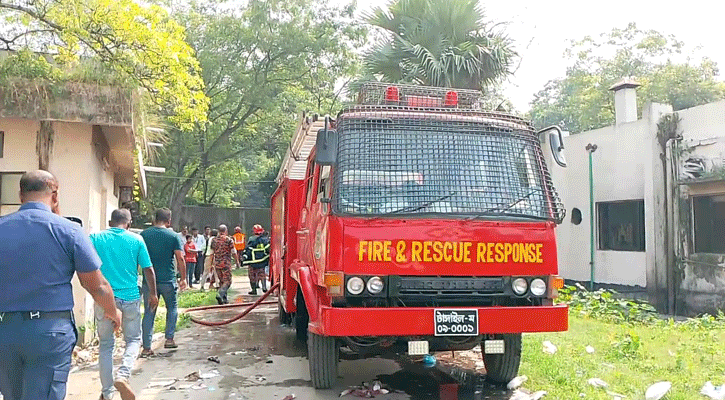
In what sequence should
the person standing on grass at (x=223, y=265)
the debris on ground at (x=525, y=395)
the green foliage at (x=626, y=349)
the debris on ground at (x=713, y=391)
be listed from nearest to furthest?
1. the debris on ground at (x=713, y=391)
2. the debris on ground at (x=525, y=395)
3. the green foliage at (x=626, y=349)
4. the person standing on grass at (x=223, y=265)

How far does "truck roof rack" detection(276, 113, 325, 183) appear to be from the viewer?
7.12m

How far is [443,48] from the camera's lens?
491 inches

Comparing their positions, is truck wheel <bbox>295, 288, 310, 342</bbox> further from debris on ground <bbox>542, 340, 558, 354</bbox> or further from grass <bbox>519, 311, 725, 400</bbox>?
debris on ground <bbox>542, 340, 558, 354</bbox>

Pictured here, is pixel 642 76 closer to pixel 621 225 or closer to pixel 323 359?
pixel 621 225

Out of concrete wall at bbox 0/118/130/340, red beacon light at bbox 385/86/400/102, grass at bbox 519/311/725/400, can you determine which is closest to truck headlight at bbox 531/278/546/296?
grass at bbox 519/311/725/400

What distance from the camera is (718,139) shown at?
11750mm

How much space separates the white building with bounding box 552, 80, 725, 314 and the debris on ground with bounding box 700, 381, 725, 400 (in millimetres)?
7285

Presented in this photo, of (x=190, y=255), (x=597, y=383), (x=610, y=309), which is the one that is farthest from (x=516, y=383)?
(x=190, y=255)

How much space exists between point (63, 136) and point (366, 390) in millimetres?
4597

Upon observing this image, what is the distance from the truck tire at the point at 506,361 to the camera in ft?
18.8

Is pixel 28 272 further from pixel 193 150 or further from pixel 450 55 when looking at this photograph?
pixel 193 150

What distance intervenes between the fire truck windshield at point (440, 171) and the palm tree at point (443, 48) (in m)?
6.80

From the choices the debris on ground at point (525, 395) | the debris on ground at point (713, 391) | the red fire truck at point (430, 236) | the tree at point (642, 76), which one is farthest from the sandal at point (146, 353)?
the tree at point (642, 76)

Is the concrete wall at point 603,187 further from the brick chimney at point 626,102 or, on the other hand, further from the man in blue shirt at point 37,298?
the man in blue shirt at point 37,298
